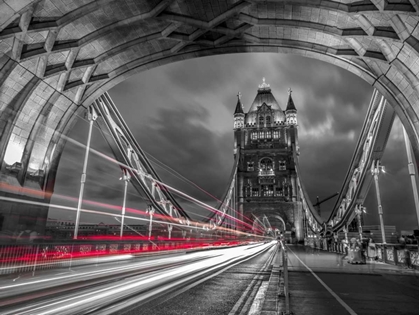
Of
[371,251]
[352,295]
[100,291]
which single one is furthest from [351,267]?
[100,291]

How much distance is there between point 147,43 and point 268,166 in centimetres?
6168

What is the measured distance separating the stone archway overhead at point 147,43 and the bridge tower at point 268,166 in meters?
55.7

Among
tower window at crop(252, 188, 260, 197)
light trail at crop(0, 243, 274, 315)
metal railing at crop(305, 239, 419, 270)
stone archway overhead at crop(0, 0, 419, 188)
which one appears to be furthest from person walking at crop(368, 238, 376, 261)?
tower window at crop(252, 188, 260, 197)

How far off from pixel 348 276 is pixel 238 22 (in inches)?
545

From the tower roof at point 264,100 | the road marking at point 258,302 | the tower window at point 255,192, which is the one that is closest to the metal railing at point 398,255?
the road marking at point 258,302

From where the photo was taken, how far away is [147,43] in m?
17.8

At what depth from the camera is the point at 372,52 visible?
15289 mm

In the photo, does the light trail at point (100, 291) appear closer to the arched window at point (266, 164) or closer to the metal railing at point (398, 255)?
the metal railing at point (398, 255)

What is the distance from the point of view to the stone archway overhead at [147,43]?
13.4 metres

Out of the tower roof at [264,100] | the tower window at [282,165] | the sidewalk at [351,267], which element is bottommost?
the sidewalk at [351,267]

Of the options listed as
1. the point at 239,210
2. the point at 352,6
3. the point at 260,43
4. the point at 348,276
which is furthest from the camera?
the point at 239,210

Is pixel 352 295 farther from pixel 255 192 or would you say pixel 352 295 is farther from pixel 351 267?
pixel 255 192

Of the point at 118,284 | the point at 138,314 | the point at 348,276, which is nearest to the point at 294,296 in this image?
the point at 138,314

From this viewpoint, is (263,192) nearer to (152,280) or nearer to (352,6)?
(352,6)
